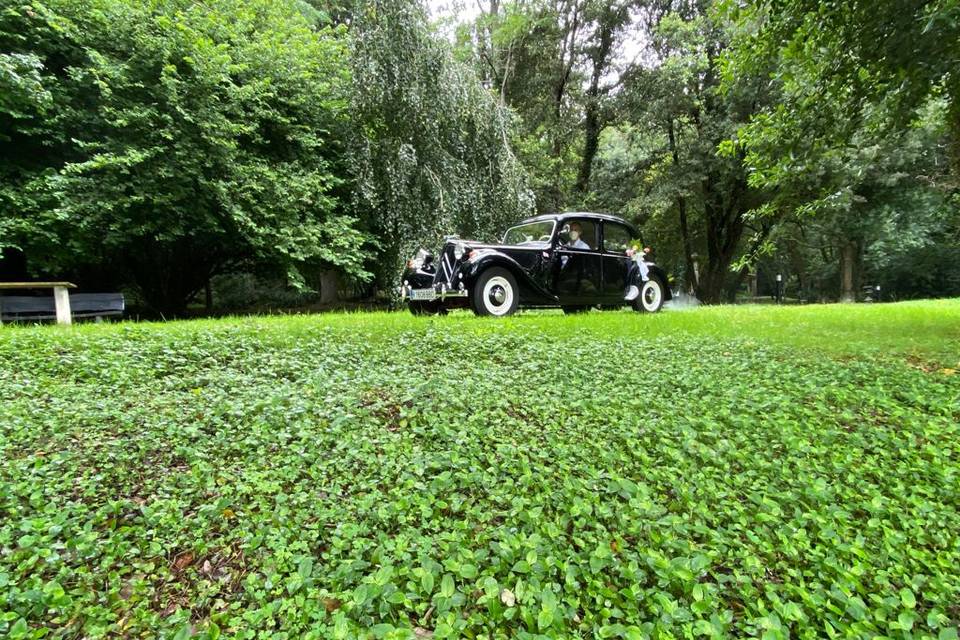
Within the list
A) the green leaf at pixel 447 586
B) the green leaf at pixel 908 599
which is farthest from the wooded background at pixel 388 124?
the green leaf at pixel 447 586

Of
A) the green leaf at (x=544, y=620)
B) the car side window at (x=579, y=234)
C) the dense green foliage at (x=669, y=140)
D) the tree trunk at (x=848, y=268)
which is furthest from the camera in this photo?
the tree trunk at (x=848, y=268)

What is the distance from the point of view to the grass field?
1636 mm

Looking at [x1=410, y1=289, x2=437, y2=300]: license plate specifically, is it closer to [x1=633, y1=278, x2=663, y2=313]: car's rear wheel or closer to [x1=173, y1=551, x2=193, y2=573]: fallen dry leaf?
[x1=633, y1=278, x2=663, y2=313]: car's rear wheel

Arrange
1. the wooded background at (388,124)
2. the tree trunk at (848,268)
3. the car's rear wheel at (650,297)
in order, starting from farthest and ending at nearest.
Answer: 1. the tree trunk at (848,268)
2. the car's rear wheel at (650,297)
3. the wooded background at (388,124)

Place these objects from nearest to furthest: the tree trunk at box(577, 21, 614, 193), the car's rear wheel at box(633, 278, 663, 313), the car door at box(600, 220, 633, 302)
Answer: the car door at box(600, 220, 633, 302) < the car's rear wheel at box(633, 278, 663, 313) < the tree trunk at box(577, 21, 614, 193)

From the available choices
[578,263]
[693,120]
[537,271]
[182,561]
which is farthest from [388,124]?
[693,120]

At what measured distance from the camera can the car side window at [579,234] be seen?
7.92 metres

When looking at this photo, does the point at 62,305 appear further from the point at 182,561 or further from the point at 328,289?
the point at 328,289

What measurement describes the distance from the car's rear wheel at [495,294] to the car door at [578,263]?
1.01 m

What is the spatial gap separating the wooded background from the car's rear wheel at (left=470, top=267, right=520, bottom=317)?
140 inches

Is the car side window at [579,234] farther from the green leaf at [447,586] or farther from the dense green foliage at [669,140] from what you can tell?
the green leaf at [447,586]

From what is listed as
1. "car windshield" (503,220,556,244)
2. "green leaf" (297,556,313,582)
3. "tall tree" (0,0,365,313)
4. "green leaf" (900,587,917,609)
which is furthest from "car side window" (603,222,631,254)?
"green leaf" (297,556,313,582)

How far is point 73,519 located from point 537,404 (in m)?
2.60

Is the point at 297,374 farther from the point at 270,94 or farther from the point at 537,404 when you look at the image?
the point at 270,94
